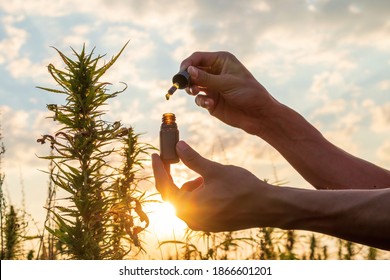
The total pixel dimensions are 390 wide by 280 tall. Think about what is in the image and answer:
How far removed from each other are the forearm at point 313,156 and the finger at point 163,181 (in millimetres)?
1564

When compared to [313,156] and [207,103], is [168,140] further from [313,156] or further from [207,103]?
[313,156]

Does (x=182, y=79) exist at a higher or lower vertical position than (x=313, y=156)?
higher

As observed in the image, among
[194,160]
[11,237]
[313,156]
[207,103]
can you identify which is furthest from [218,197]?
[11,237]

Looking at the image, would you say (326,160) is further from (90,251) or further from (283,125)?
(90,251)

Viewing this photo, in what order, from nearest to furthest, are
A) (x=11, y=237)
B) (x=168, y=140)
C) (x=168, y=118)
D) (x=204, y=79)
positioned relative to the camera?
(x=168, y=140) < (x=168, y=118) < (x=204, y=79) < (x=11, y=237)

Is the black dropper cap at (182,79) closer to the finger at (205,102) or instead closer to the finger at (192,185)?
the finger at (205,102)

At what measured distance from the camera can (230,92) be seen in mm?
4430

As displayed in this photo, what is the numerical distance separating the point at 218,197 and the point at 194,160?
238 mm

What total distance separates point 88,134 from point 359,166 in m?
2.10

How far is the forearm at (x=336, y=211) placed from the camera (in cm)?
289

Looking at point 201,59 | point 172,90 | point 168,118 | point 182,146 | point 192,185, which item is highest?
point 201,59

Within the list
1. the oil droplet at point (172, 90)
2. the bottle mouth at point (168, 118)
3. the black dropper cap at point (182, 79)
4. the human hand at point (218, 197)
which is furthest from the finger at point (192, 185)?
the black dropper cap at point (182, 79)

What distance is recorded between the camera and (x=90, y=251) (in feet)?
Result: 12.0

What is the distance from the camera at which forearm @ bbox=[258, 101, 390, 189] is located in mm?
4406
